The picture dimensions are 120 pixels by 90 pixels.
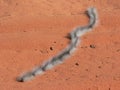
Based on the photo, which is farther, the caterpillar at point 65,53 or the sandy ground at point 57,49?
the caterpillar at point 65,53

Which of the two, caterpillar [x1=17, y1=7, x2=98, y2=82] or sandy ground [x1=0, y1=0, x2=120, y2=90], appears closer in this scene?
sandy ground [x1=0, y1=0, x2=120, y2=90]

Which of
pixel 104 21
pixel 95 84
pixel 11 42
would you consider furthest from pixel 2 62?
pixel 104 21

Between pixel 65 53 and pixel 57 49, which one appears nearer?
pixel 65 53

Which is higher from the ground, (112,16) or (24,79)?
(112,16)

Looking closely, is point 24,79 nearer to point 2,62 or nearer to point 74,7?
point 2,62
